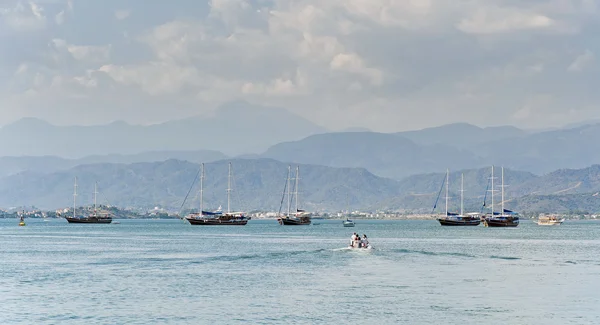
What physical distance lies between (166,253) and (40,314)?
62354 millimetres

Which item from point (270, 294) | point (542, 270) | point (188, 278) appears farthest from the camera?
point (542, 270)

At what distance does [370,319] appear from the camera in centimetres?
5850

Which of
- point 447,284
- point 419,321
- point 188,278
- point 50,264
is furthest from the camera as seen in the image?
point 50,264

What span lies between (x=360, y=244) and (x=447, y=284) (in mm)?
45715

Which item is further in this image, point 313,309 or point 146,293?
point 146,293

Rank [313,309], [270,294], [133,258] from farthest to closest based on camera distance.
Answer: [133,258] → [270,294] → [313,309]

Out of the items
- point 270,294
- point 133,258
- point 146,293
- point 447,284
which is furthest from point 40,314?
point 133,258

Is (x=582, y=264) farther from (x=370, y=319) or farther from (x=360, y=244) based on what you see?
(x=370, y=319)

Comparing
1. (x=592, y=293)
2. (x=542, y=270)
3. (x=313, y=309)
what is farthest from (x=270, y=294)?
(x=542, y=270)

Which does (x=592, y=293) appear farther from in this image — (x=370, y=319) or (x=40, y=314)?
(x=40, y=314)

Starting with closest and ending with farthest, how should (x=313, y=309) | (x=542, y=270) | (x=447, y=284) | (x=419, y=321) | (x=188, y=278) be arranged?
(x=419, y=321) → (x=313, y=309) → (x=447, y=284) → (x=188, y=278) → (x=542, y=270)

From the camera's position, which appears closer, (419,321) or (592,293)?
(419,321)

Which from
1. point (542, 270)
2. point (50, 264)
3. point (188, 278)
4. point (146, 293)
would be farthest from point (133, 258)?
point (542, 270)

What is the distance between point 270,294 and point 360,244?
53.4 m
